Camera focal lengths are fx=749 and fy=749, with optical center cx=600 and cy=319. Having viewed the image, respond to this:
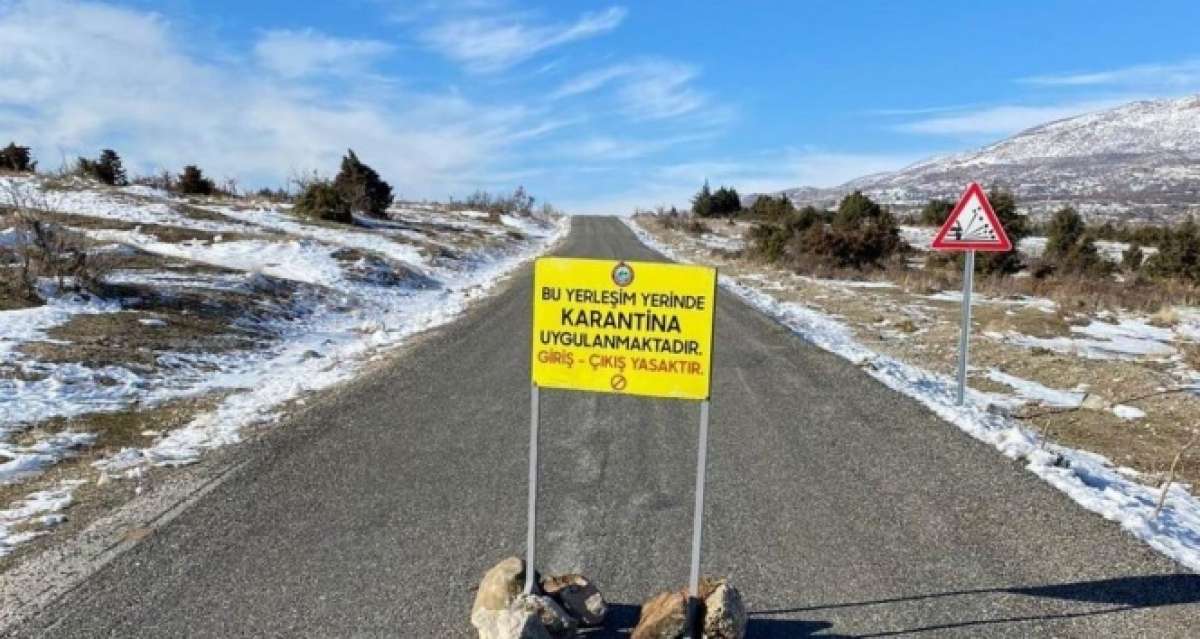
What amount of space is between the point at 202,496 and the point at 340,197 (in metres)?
28.6

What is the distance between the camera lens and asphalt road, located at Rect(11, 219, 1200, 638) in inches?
155

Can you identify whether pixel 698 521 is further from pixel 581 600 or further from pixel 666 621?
pixel 581 600

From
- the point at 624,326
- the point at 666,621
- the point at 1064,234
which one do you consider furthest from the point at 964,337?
the point at 1064,234

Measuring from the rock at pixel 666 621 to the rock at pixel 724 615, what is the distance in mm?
117

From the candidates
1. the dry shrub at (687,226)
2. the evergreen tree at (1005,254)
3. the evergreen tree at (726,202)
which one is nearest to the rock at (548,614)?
the evergreen tree at (1005,254)

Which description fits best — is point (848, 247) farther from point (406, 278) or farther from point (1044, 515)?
point (1044, 515)

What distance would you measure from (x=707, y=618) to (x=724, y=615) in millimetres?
87

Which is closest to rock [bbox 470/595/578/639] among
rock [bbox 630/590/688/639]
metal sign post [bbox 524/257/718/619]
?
metal sign post [bbox 524/257/718/619]

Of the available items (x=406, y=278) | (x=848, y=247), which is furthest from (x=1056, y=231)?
(x=406, y=278)

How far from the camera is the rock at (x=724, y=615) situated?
11.6 feet

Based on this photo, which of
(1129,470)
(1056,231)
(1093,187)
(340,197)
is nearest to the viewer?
(1129,470)

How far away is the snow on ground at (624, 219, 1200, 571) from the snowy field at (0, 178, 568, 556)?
7082 mm

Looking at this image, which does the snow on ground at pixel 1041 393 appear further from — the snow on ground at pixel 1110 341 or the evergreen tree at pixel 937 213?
the evergreen tree at pixel 937 213

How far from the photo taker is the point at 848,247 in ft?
89.4
